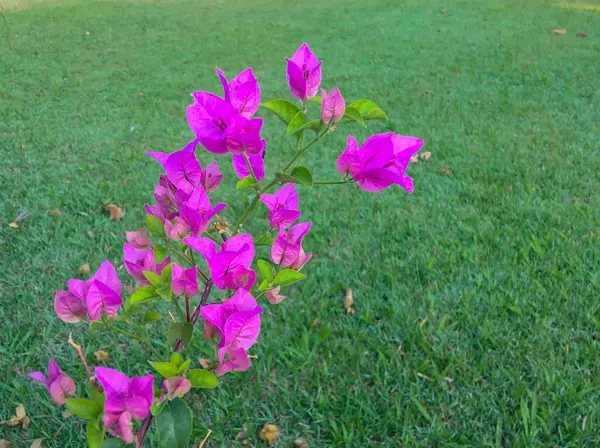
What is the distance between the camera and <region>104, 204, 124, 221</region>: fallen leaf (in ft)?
8.86

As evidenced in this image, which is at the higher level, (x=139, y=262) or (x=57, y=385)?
(x=139, y=262)

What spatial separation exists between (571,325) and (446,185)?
1302mm

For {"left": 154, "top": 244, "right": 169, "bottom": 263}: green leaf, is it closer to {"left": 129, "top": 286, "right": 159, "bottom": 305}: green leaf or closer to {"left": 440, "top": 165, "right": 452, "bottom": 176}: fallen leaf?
{"left": 129, "top": 286, "right": 159, "bottom": 305}: green leaf

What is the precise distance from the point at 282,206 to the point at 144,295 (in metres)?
0.28

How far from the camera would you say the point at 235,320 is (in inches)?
29.0

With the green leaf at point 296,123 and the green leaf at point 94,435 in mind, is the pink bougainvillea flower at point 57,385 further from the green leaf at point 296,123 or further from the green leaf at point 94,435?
the green leaf at point 296,123

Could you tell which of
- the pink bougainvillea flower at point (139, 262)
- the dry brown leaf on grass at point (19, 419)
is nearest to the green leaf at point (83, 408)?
the pink bougainvillea flower at point (139, 262)

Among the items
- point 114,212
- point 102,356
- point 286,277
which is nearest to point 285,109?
point 286,277

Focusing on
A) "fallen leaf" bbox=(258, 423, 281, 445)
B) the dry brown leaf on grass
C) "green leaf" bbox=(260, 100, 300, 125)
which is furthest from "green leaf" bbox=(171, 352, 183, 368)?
the dry brown leaf on grass

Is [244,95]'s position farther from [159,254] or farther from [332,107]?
[159,254]

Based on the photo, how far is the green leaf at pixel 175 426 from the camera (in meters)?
0.79

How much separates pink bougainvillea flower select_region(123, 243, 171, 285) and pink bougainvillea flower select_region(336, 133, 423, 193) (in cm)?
38

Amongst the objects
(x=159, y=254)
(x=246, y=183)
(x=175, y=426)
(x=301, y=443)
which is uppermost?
(x=246, y=183)

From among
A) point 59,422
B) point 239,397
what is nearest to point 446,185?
point 239,397
